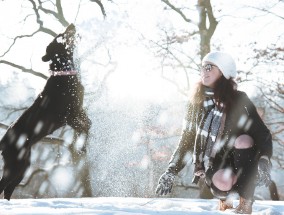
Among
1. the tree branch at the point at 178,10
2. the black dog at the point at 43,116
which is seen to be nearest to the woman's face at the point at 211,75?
the black dog at the point at 43,116

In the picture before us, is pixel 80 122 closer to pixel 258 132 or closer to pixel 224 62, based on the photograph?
pixel 224 62

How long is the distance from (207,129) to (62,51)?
1.74 m

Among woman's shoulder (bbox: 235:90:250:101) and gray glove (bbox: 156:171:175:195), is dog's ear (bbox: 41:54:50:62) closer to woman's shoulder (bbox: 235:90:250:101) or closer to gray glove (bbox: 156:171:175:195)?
gray glove (bbox: 156:171:175:195)

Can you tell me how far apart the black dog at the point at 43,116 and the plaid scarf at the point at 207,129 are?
4.54 feet

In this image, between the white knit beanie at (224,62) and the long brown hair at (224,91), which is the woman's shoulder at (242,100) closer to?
the long brown hair at (224,91)

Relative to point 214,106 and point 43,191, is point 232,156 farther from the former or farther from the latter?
point 43,191

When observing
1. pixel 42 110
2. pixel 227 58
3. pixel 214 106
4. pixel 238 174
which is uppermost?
pixel 227 58

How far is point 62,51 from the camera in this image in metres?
4.10

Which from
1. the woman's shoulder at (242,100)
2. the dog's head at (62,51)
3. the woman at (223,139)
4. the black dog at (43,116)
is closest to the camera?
the woman at (223,139)

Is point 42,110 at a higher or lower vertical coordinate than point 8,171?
higher

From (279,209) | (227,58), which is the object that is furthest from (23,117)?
(279,209)

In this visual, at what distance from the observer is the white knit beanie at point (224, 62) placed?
324 cm

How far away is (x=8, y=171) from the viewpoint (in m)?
3.92

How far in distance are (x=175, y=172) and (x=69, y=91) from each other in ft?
4.80
